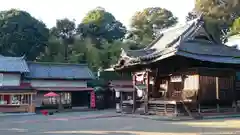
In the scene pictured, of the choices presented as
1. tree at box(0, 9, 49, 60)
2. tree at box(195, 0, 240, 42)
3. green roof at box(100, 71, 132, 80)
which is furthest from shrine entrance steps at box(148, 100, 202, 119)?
tree at box(0, 9, 49, 60)

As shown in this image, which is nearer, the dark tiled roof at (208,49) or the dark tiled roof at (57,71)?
the dark tiled roof at (208,49)

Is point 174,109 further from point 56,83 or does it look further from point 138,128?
point 56,83

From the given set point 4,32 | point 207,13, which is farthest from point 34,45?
point 207,13

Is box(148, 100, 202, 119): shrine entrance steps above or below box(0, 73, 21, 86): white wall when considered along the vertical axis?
below

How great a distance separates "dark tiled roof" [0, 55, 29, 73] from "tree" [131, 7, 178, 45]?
23178 millimetres

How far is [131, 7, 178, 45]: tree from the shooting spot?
6031 cm

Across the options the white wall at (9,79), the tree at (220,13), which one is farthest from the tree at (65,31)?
the tree at (220,13)

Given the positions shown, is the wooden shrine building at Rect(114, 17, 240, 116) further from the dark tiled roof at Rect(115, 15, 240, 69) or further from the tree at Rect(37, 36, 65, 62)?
the tree at Rect(37, 36, 65, 62)

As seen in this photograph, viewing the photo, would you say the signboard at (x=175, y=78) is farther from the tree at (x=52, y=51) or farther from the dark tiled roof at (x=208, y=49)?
the tree at (x=52, y=51)

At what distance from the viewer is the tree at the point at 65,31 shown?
2329 inches

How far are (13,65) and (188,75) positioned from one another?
25538 millimetres

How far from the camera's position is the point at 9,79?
4041 centimetres

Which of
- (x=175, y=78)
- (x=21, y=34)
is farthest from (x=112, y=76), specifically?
(x=175, y=78)

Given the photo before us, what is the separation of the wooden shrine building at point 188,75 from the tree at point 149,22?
104 ft
